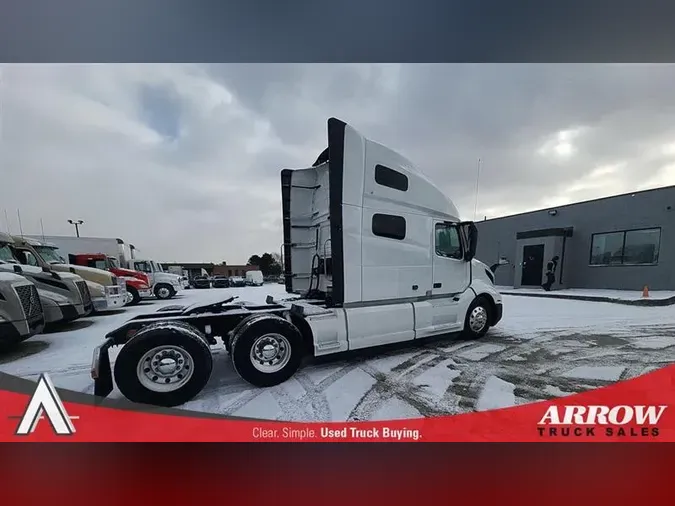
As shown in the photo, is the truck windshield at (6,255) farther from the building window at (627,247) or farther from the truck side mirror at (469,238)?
the building window at (627,247)

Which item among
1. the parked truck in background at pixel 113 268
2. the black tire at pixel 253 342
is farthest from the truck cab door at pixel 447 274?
the parked truck in background at pixel 113 268

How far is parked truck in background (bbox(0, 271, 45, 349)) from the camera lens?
1292mm

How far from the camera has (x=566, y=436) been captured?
1441 millimetres

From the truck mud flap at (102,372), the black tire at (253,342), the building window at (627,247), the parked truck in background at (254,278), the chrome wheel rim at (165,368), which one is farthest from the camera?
the building window at (627,247)

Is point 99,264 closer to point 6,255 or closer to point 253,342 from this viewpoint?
point 6,255

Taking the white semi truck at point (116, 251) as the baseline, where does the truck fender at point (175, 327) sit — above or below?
below

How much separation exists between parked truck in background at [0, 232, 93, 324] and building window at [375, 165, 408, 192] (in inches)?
86.9

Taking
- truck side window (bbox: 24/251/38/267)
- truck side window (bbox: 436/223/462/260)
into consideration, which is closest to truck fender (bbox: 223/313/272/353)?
truck side window (bbox: 24/251/38/267)

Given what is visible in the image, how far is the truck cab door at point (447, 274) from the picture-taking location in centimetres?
213

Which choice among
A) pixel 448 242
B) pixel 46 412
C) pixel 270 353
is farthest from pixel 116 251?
pixel 448 242

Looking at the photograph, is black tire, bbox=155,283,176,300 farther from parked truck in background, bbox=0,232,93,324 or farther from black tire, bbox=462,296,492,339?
black tire, bbox=462,296,492,339

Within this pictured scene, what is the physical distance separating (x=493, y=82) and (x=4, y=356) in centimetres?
348

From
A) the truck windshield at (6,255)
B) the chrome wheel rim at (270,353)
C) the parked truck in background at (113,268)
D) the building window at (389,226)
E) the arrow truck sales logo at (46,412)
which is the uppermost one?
the building window at (389,226)

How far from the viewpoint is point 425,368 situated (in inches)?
70.7
